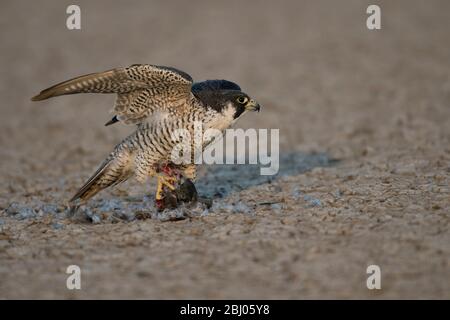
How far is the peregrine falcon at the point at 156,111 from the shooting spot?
20.6ft

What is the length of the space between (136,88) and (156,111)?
0.34m

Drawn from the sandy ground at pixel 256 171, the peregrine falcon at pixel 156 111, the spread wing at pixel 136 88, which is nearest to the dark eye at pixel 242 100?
the peregrine falcon at pixel 156 111

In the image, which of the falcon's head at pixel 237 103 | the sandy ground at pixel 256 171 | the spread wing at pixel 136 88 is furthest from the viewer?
the falcon's head at pixel 237 103

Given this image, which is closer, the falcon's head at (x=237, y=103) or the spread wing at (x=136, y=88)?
the spread wing at (x=136, y=88)

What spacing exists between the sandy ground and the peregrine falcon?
1.54 ft

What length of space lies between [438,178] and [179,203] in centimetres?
307

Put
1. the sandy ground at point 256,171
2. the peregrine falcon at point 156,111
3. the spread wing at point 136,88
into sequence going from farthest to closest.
Result: the peregrine falcon at point 156,111, the spread wing at point 136,88, the sandy ground at point 256,171

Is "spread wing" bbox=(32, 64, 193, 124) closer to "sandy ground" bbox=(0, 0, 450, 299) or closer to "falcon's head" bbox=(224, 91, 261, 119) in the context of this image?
"falcon's head" bbox=(224, 91, 261, 119)

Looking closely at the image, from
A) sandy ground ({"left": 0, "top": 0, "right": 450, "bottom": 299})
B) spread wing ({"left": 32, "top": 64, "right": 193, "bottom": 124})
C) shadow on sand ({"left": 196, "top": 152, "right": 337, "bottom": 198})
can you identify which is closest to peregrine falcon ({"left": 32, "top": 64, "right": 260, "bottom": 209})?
spread wing ({"left": 32, "top": 64, "right": 193, "bottom": 124})

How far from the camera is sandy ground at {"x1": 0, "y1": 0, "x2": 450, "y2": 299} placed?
463 cm

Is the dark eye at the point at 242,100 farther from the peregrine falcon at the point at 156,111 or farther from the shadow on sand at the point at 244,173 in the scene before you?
the shadow on sand at the point at 244,173

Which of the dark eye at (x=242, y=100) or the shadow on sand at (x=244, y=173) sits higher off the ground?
the dark eye at (x=242, y=100)

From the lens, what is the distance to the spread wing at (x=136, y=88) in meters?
6.15

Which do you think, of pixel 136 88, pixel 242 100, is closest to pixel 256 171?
pixel 242 100
